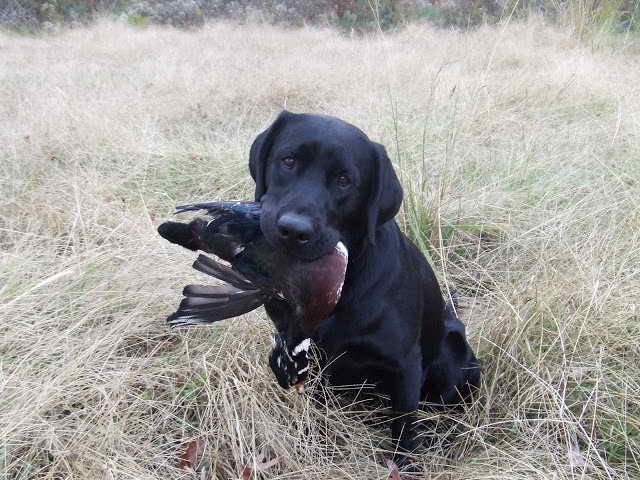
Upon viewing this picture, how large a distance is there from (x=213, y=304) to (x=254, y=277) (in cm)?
22

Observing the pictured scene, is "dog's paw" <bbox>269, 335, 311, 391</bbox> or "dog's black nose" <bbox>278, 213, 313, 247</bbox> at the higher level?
"dog's black nose" <bbox>278, 213, 313, 247</bbox>

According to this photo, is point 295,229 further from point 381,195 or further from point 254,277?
point 381,195

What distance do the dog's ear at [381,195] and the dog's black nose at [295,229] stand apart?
0.27 metres

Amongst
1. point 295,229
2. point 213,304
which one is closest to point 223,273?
point 213,304

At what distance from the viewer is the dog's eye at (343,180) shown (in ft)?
6.05

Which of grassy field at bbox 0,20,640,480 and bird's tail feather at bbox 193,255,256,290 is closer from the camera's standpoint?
bird's tail feather at bbox 193,255,256,290

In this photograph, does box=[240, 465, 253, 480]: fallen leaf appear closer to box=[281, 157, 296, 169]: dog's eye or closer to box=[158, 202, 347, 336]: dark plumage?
box=[158, 202, 347, 336]: dark plumage

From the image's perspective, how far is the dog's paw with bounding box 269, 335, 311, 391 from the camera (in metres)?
1.83

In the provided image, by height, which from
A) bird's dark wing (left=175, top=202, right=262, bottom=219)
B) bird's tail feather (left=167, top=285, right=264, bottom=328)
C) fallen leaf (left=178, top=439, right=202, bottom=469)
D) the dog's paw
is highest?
bird's dark wing (left=175, top=202, right=262, bottom=219)

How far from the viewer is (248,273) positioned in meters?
1.68

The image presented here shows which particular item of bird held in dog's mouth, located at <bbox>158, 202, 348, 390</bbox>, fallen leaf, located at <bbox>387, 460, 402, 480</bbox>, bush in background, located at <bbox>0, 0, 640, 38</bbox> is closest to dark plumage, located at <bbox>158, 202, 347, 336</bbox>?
bird held in dog's mouth, located at <bbox>158, 202, 348, 390</bbox>

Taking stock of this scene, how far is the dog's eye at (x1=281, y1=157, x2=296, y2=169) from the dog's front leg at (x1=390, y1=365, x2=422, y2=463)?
748 mm

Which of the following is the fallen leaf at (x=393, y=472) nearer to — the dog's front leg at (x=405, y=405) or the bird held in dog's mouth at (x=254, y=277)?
the dog's front leg at (x=405, y=405)

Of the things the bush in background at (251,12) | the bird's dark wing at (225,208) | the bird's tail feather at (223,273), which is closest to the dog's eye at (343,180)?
the bird's dark wing at (225,208)
